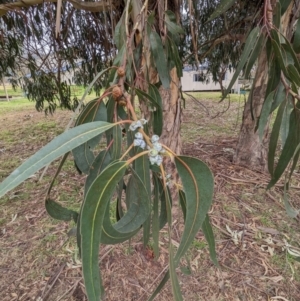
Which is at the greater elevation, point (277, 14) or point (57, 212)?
point (277, 14)

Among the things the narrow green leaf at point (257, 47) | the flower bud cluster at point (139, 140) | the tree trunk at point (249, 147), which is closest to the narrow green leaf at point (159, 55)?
the narrow green leaf at point (257, 47)

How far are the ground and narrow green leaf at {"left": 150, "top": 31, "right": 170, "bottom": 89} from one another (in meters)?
0.48

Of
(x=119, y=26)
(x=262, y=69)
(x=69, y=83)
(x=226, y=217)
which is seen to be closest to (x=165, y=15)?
(x=119, y=26)

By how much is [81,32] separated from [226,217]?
69.8 inches

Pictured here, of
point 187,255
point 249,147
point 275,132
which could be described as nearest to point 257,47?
point 275,132

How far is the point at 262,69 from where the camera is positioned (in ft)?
4.78

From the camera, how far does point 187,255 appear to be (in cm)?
106

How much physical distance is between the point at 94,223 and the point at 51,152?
0.10m

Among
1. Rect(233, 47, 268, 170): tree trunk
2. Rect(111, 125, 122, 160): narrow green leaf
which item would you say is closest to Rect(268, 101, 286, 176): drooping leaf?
Rect(111, 125, 122, 160): narrow green leaf

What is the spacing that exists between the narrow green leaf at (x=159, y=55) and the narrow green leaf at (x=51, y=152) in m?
0.43

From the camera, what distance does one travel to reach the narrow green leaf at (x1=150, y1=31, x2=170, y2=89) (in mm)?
708

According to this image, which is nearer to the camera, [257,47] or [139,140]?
[139,140]

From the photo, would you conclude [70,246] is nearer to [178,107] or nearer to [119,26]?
[178,107]

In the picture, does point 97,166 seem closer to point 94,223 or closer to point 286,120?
point 94,223
